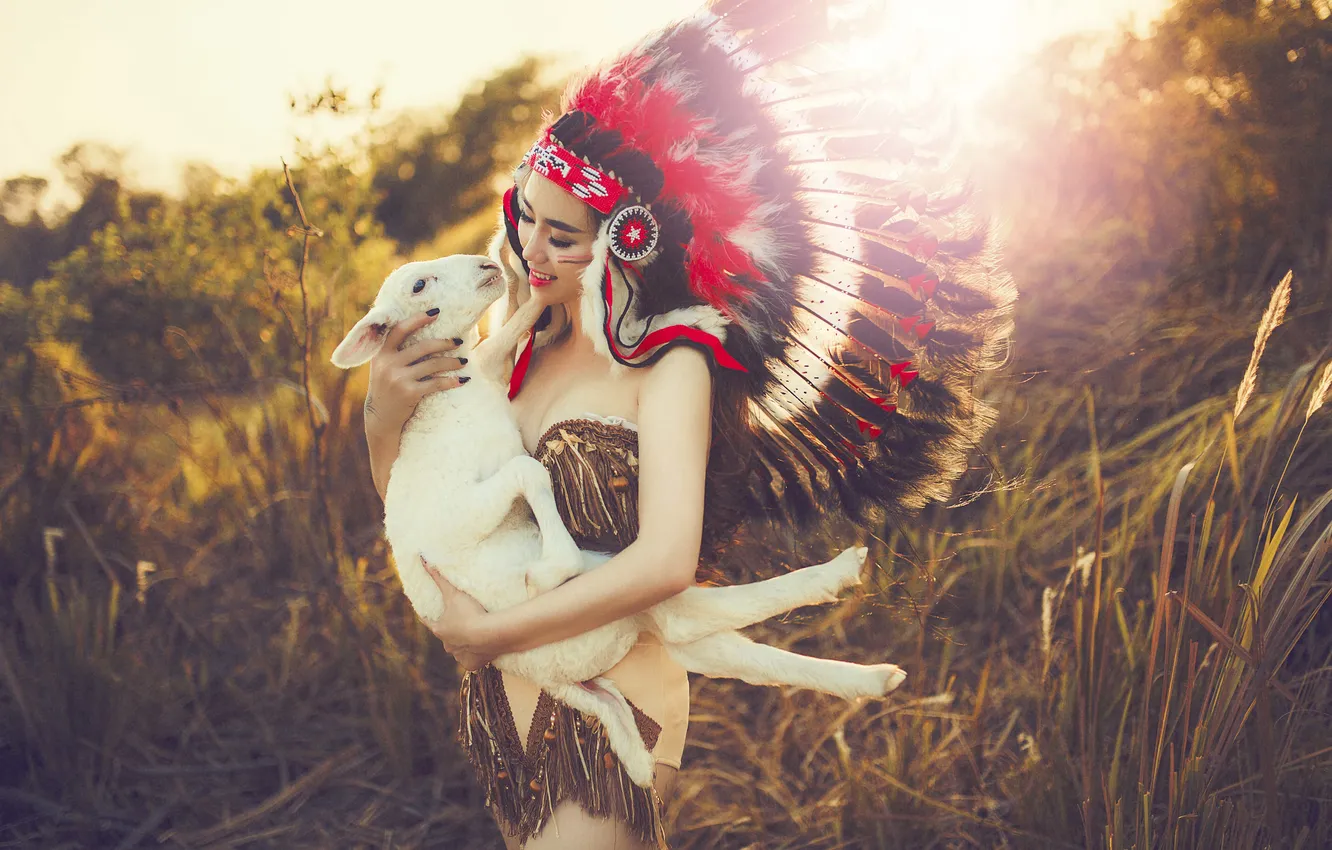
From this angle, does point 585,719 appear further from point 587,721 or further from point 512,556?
point 512,556

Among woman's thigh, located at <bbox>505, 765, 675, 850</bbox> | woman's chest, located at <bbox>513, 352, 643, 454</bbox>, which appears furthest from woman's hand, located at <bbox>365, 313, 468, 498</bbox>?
woman's thigh, located at <bbox>505, 765, 675, 850</bbox>

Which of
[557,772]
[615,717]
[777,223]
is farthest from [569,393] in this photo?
[557,772]

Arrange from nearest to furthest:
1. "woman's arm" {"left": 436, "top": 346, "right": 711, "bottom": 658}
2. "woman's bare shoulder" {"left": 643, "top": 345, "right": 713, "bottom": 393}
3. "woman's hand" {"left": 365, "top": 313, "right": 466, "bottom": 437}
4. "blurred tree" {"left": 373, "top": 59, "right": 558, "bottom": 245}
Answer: "woman's arm" {"left": 436, "top": 346, "right": 711, "bottom": 658}
"woman's bare shoulder" {"left": 643, "top": 345, "right": 713, "bottom": 393}
"woman's hand" {"left": 365, "top": 313, "right": 466, "bottom": 437}
"blurred tree" {"left": 373, "top": 59, "right": 558, "bottom": 245}

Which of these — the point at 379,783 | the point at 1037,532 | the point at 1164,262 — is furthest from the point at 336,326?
the point at 1164,262

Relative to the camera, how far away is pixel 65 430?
3490 mm

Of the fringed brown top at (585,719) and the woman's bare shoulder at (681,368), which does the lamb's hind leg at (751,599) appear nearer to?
the fringed brown top at (585,719)

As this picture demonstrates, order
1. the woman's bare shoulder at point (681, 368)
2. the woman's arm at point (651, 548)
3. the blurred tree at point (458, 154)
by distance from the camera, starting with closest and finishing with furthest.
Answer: the woman's arm at point (651, 548) → the woman's bare shoulder at point (681, 368) → the blurred tree at point (458, 154)

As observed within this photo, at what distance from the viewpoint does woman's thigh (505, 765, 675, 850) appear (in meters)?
1.76

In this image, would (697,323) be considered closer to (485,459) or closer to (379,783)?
(485,459)

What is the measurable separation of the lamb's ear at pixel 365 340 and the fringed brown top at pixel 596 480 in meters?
0.42

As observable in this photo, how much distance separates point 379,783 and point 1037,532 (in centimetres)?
272

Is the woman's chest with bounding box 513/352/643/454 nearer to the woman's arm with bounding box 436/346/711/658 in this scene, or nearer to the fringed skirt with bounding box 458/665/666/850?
the woman's arm with bounding box 436/346/711/658

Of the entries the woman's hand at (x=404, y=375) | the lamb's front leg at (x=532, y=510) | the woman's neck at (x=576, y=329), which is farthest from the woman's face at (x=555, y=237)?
the lamb's front leg at (x=532, y=510)

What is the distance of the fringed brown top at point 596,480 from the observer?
1.77 meters
